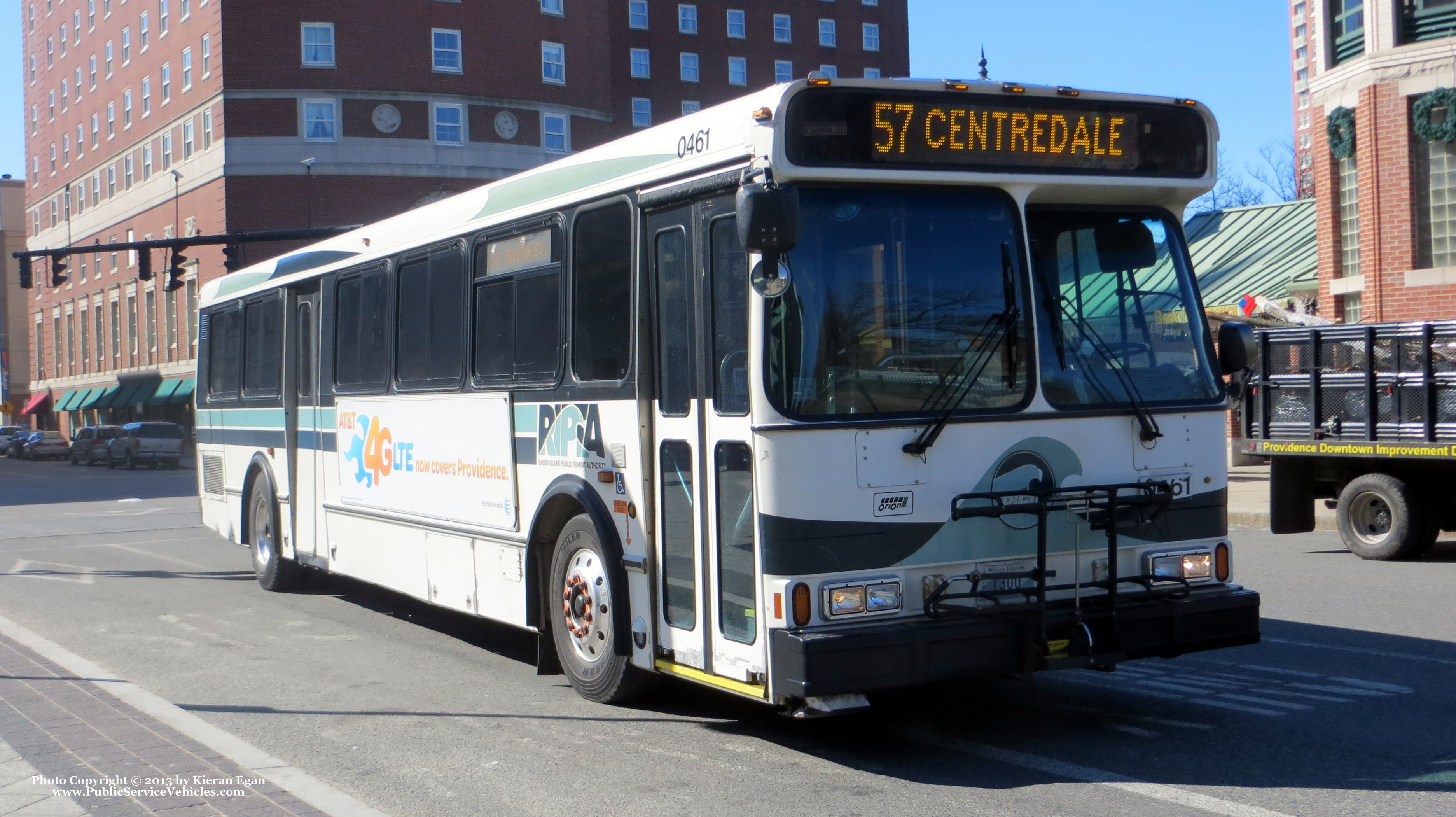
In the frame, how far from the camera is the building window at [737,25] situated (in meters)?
87.0

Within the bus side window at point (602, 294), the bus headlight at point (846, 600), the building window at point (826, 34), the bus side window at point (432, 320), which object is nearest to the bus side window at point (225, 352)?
the bus side window at point (432, 320)

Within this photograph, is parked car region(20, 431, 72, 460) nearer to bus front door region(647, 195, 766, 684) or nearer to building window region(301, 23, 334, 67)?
building window region(301, 23, 334, 67)

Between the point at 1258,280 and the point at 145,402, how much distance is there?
2160 inches

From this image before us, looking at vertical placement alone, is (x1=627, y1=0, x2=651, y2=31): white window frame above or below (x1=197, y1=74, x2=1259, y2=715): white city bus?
above

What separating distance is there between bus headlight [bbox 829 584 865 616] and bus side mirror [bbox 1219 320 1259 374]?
253 centimetres

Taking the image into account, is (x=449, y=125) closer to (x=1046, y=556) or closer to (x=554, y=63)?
(x=554, y=63)

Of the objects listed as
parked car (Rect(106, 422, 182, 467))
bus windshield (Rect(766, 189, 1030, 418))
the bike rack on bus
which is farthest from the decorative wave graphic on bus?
parked car (Rect(106, 422, 182, 467))

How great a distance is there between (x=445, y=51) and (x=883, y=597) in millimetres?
56712

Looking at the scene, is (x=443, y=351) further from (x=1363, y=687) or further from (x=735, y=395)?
(x=1363, y=687)

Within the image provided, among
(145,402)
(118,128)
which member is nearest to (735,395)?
(145,402)

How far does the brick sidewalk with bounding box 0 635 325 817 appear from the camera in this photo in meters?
5.98

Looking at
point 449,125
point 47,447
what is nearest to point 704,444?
point 449,125

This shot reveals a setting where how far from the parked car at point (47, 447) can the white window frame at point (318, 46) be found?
21312mm

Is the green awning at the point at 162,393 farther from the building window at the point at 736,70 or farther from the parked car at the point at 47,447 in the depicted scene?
the building window at the point at 736,70
